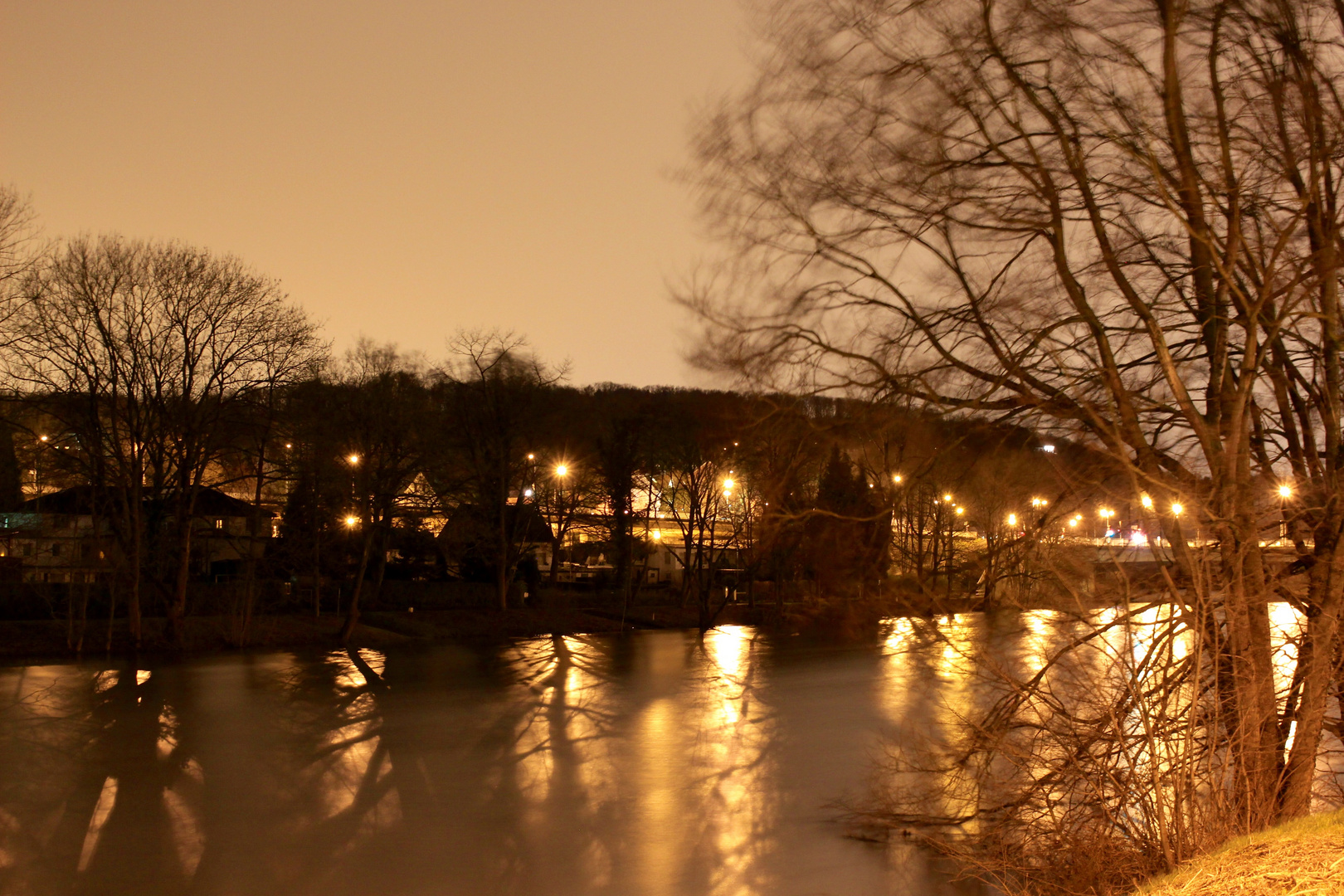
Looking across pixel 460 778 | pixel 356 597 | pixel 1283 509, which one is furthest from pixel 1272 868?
pixel 356 597

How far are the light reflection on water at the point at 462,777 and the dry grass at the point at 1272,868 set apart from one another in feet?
5.87

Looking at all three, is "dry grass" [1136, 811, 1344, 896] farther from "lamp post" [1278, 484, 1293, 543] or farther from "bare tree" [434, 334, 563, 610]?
"bare tree" [434, 334, 563, 610]

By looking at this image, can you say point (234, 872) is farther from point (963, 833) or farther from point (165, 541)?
point (165, 541)

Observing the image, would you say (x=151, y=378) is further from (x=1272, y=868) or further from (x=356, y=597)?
(x=1272, y=868)

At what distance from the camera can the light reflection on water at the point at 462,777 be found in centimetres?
905

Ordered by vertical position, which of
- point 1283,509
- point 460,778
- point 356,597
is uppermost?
point 1283,509

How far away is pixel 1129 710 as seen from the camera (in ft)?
21.9

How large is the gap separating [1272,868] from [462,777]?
9.36 meters

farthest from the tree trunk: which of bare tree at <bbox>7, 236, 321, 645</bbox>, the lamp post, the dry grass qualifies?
the dry grass

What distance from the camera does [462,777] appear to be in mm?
12742

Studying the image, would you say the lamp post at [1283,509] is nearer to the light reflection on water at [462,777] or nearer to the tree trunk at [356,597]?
the light reflection on water at [462,777]

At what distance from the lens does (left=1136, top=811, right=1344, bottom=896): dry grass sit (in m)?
5.11

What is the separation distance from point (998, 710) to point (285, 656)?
70.1 ft

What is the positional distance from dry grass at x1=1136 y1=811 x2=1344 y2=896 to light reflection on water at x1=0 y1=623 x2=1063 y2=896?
70.4 inches
